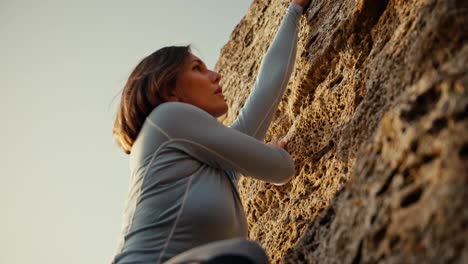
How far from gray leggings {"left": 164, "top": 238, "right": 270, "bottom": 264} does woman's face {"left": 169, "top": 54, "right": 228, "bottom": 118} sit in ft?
A: 2.78

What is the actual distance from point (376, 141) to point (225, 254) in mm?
478

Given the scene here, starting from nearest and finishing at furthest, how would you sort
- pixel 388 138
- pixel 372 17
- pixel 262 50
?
pixel 388 138 → pixel 372 17 → pixel 262 50

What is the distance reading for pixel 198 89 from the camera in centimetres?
197

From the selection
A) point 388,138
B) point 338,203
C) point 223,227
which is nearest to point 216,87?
point 223,227

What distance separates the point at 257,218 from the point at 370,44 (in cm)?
128

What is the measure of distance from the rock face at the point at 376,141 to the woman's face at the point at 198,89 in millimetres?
Answer: 581

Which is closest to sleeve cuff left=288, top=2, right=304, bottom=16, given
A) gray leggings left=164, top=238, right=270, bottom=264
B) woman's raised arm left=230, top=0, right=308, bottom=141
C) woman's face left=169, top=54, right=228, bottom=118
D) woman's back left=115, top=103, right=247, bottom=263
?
woman's raised arm left=230, top=0, right=308, bottom=141

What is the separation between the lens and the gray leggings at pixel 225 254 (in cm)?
112

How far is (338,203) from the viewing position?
1.37 metres

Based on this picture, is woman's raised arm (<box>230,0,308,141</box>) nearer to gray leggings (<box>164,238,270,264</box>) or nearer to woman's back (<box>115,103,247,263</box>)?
woman's back (<box>115,103,247,263</box>)

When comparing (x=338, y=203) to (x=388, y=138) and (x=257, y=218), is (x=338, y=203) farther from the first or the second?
(x=257, y=218)

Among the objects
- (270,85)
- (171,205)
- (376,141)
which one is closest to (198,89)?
(270,85)

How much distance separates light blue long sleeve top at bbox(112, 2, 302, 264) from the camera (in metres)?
1.45

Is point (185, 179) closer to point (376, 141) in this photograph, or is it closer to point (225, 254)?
point (225, 254)
